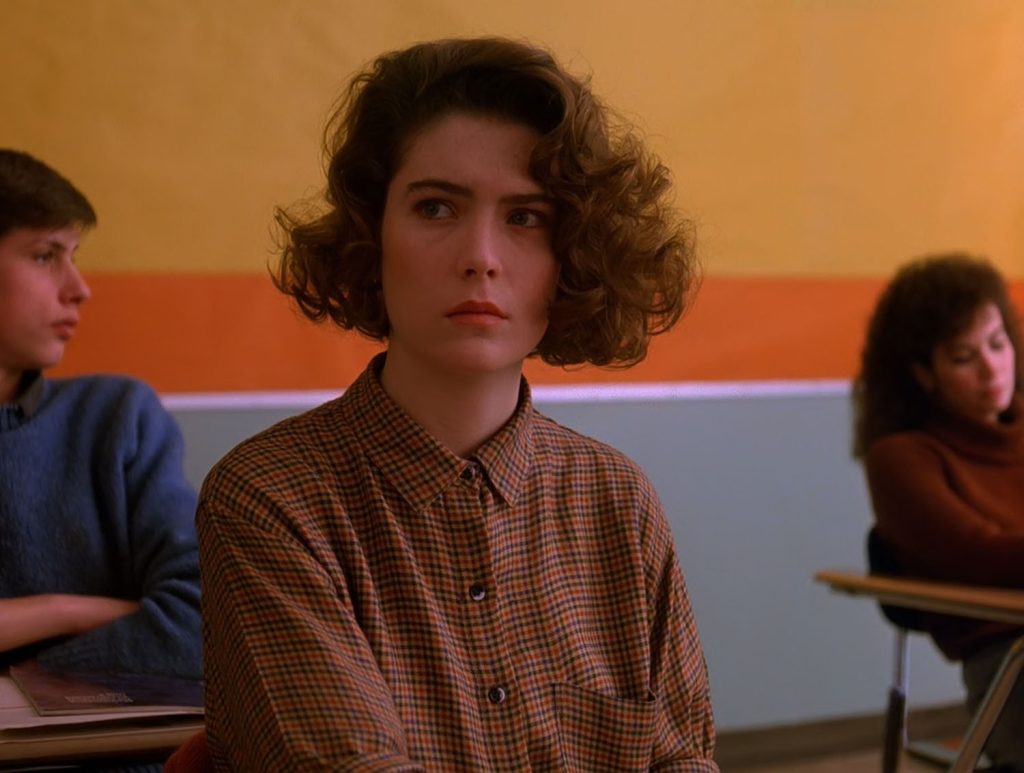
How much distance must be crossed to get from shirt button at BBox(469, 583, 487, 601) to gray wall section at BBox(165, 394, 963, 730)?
2.04 m

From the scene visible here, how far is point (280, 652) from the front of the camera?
41.3 inches

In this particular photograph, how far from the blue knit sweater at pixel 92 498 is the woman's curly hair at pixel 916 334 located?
1.69 meters

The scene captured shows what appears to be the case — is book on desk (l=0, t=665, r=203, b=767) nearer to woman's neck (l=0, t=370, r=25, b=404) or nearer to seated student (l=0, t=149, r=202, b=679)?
seated student (l=0, t=149, r=202, b=679)

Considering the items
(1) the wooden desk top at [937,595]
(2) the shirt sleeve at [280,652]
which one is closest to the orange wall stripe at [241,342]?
(1) the wooden desk top at [937,595]

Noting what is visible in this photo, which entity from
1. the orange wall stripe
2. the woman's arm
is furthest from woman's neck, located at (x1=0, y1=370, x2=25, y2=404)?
the orange wall stripe

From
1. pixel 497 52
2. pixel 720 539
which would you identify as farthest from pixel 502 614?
pixel 720 539

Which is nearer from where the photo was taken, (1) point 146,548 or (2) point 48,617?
(2) point 48,617

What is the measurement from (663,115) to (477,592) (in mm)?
A: 2388

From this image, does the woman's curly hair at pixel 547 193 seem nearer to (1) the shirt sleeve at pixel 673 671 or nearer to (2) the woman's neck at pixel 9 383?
(1) the shirt sleeve at pixel 673 671

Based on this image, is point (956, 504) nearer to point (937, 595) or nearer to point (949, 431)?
point (949, 431)

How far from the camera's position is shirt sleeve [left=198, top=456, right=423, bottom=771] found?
1024 millimetres

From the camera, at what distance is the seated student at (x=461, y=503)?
1078 mm

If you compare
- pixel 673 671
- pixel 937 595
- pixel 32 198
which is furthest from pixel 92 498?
pixel 937 595

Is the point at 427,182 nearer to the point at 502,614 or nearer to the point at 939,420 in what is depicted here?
the point at 502,614
